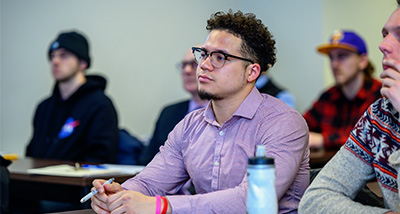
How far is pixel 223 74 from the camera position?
1796 millimetres

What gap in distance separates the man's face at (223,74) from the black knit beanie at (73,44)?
2.27 metres

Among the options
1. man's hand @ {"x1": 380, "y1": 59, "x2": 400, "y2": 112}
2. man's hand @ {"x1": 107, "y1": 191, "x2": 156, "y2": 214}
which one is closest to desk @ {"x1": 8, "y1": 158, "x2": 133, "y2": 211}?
man's hand @ {"x1": 107, "y1": 191, "x2": 156, "y2": 214}

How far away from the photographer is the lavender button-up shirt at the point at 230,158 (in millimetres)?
1582

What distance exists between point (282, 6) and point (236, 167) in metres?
3.62

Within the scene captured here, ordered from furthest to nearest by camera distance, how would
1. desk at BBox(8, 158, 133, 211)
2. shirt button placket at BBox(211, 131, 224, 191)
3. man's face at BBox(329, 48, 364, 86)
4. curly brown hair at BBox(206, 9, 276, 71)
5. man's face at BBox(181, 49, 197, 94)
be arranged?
man's face at BBox(329, 48, 364, 86) < man's face at BBox(181, 49, 197, 94) < desk at BBox(8, 158, 133, 211) < curly brown hair at BBox(206, 9, 276, 71) < shirt button placket at BBox(211, 131, 224, 191)

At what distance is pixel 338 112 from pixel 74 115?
185 centimetres

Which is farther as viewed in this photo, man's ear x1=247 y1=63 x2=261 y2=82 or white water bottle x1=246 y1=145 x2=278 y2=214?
man's ear x1=247 y1=63 x2=261 y2=82

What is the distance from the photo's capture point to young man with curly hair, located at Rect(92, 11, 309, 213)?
1.58 m

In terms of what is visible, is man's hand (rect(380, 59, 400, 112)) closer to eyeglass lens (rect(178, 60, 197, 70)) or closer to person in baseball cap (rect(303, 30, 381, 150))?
eyeglass lens (rect(178, 60, 197, 70))

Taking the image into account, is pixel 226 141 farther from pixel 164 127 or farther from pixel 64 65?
pixel 64 65

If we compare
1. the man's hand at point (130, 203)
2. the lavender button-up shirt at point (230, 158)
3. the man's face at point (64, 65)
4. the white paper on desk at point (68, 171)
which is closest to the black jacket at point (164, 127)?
the white paper on desk at point (68, 171)

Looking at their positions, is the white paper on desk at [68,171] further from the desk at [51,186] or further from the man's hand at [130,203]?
the man's hand at [130,203]

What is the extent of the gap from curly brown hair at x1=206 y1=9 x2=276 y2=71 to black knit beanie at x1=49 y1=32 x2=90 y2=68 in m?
2.20

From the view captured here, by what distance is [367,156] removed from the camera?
1.53 metres
